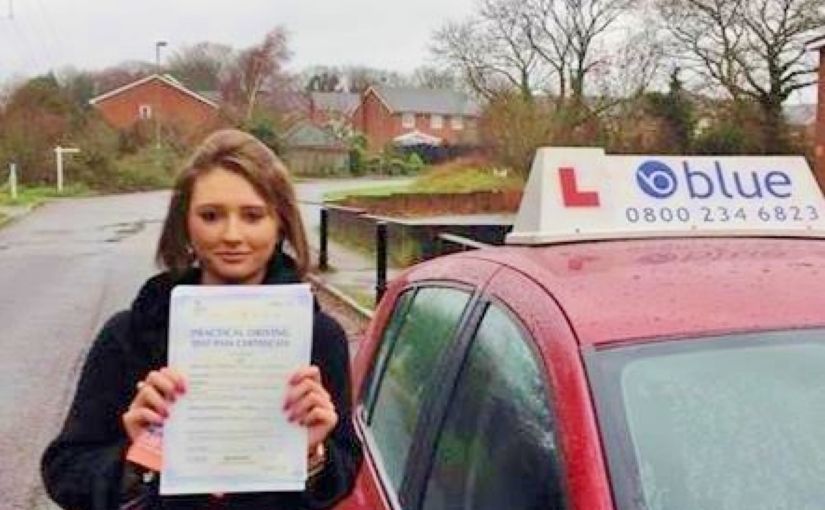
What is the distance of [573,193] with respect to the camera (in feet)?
10.2

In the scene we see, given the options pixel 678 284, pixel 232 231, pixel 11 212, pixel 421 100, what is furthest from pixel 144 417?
pixel 421 100

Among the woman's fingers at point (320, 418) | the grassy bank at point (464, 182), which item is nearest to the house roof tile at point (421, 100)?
the grassy bank at point (464, 182)

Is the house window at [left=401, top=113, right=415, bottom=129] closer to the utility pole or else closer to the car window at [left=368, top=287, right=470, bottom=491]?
the utility pole

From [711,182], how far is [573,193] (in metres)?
0.39

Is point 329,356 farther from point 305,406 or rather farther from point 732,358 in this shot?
point 732,358

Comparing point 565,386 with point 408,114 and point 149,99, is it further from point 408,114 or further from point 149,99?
point 408,114

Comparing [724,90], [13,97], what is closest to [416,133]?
[13,97]

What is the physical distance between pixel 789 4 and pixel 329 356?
47.9 meters

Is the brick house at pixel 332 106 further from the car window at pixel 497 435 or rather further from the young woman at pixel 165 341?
the young woman at pixel 165 341

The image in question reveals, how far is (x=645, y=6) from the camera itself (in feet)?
175

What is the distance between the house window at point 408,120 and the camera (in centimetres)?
11062

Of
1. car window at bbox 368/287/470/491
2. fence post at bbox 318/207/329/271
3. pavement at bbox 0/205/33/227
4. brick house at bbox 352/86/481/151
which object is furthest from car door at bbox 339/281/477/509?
brick house at bbox 352/86/481/151

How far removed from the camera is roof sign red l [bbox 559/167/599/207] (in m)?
3.09

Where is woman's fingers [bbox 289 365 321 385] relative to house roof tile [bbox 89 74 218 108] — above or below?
below
